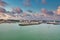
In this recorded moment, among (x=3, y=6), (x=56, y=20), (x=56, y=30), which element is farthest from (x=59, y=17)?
(x=3, y=6)

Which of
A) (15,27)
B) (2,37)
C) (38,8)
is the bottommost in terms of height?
(2,37)

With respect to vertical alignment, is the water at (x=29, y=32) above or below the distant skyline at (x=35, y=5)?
below

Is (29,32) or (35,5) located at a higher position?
(35,5)

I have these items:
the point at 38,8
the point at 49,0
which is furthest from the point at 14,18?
the point at 49,0

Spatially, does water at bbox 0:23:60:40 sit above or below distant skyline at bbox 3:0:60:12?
below

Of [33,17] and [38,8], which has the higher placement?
[38,8]

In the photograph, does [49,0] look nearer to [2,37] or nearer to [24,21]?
[24,21]

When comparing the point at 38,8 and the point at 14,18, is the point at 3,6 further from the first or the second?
the point at 38,8

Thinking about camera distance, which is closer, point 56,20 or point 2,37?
point 2,37
